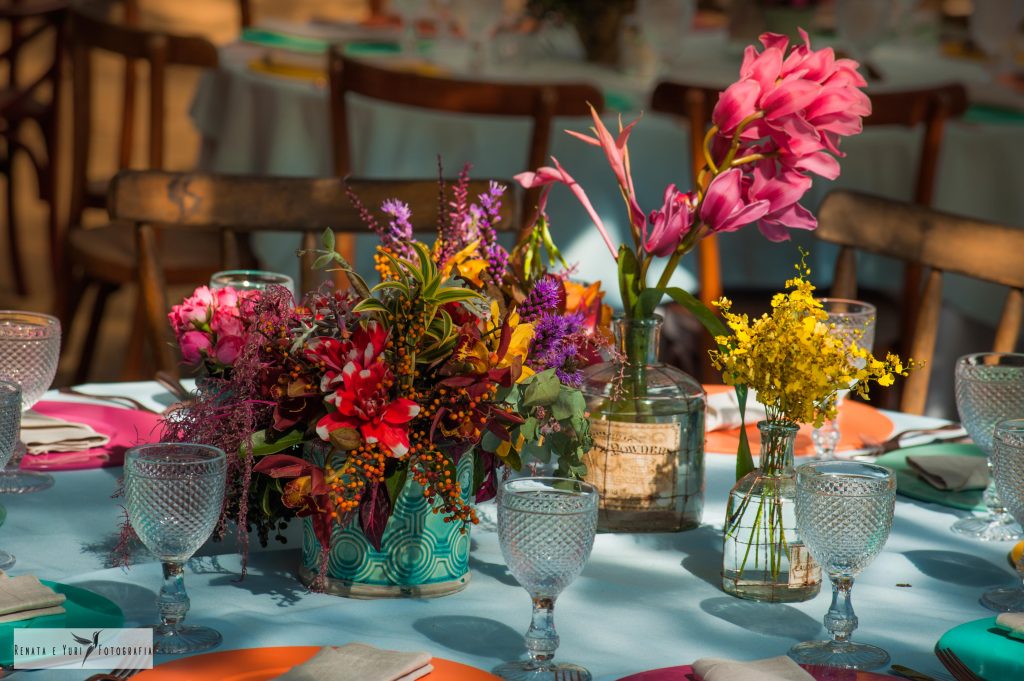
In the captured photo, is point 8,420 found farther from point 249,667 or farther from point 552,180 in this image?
point 552,180

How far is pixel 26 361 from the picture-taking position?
1359 millimetres

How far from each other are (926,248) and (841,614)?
1.06 m

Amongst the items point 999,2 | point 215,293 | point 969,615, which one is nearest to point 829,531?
point 969,615

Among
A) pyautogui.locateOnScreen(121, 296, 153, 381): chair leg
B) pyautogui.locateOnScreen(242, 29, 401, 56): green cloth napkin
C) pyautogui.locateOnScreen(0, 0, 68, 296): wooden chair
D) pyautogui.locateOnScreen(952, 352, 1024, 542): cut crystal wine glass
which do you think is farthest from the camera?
pyautogui.locateOnScreen(0, 0, 68, 296): wooden chair

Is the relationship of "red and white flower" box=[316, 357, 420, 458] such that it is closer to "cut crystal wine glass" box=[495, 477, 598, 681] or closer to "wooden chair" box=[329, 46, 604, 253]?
"cut crystal wine glass" box=[495, 477, 598, 681]

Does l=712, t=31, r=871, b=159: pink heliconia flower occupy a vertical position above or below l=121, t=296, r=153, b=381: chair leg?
above

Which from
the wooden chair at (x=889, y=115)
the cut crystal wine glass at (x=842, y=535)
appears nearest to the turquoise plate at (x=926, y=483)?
the cut crystal wine glass at (x=842, y=535)

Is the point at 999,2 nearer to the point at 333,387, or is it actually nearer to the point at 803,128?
the point at 803,128

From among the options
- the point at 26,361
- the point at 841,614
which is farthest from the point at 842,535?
the point at 26,361

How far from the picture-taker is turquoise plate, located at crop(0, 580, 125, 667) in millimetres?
1001

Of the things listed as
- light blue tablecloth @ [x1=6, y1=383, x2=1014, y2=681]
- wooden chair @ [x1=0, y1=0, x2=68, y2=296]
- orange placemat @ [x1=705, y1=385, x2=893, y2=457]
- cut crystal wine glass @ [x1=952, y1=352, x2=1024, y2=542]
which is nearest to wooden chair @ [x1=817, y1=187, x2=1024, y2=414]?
orange placemat @ [x1=705, y1=385, x2=893, y2=457]

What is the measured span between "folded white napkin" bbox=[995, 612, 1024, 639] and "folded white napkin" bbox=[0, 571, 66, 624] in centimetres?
70

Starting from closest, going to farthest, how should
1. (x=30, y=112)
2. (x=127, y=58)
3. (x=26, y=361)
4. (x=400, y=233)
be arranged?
(x=400, y=233) → (x=26, y=361) → (x=127, y=58) → (x=30, y=112)

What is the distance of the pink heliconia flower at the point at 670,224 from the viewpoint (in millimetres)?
1190
